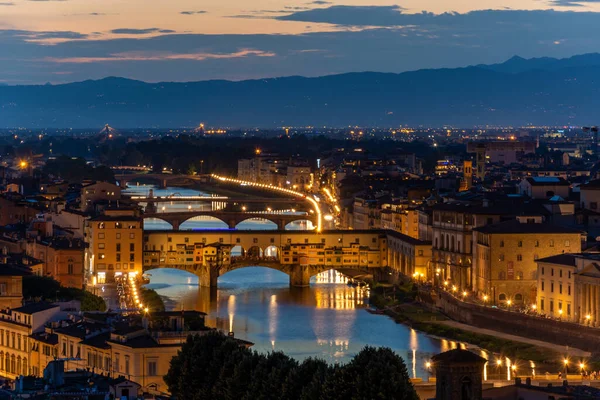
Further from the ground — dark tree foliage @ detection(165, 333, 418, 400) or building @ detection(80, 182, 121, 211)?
building @ detection(80, 182, 121, 211)

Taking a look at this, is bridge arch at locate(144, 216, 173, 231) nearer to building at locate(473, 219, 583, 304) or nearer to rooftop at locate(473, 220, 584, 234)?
rooftop at locate(473, 220, 584, 234)

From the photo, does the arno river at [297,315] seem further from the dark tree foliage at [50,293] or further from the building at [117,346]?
the building at [117,346]

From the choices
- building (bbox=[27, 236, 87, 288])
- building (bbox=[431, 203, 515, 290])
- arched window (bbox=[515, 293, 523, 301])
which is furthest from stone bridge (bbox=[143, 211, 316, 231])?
arched window (bbox=[515, 293, 523, 301])

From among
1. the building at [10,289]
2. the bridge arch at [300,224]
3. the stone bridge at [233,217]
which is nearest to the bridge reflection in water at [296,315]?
the building at [10,289]

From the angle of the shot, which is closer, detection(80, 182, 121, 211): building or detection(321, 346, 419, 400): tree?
detection(321, 346, 419, 400): tree

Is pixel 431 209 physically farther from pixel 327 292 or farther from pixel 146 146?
pixel 146 146

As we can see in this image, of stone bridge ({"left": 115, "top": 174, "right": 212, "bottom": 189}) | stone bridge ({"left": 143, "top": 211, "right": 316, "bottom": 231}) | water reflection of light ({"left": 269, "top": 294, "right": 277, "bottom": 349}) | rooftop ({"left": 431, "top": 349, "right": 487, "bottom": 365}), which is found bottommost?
water reflection of light ({"left": 269, "top": 294, "right": 277, "bottom": 349})

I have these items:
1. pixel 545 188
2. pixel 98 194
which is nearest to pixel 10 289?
pixel 545 188
